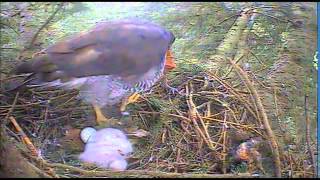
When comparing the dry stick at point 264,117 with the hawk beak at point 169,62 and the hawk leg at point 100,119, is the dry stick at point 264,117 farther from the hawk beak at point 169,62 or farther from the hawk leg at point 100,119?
the hawk leg at point 100,119

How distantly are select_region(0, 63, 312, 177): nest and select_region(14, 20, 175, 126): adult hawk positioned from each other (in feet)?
0.12

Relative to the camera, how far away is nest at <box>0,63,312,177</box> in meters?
1.01

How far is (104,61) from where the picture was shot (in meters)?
0.98

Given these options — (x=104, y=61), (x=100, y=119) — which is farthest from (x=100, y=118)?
(x=104, y=61)

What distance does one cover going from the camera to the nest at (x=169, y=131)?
1.01 meters

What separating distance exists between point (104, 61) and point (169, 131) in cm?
22

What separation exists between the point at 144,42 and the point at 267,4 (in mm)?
306

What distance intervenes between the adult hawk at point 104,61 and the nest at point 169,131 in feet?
0.12

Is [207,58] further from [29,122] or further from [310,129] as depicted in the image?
[29,122]

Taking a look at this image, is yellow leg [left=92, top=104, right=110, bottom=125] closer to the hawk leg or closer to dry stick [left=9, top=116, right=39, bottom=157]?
the hawk leg

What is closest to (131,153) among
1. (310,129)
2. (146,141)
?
(146,141)

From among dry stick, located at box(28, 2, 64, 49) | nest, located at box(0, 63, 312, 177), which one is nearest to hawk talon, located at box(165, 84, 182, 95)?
nest, located at box(0, 63, 312, 177)

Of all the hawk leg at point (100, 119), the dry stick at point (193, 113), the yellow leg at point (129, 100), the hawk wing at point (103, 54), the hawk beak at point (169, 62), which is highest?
the hawk wing at point (103, 54)

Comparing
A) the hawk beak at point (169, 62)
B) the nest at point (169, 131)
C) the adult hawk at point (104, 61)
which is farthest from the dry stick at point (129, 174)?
the hawk beak at point (169, 62)
